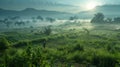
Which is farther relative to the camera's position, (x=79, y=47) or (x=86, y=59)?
(x=79, y=47)

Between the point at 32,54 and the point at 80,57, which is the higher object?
the point at 32,54

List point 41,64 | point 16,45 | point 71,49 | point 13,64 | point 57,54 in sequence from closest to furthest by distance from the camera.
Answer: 1. point 41,64
2. point 13,64
3. point 57,54
4. point 71,49
5. point 16,45

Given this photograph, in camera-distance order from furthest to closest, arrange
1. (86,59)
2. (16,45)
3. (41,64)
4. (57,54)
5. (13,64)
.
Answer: (16,45)
(57,54)
(86,59)
(13,64)
(41,64)

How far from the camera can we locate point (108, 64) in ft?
137

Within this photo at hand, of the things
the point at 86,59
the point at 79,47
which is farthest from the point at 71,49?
the point at 86,59

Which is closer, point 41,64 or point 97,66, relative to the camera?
point 41,64

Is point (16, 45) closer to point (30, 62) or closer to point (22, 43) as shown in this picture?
point (22, 43)

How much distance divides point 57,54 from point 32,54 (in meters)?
22.1

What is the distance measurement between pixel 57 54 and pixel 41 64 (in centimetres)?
2342

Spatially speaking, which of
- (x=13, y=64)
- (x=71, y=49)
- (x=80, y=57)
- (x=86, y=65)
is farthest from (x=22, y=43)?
(x=13, y=64)

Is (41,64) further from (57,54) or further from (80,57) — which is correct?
(57,54)

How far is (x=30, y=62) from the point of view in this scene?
2977cm

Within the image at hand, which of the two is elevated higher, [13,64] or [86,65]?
[13,64]

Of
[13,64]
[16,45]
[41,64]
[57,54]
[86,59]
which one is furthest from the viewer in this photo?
[16,45]
